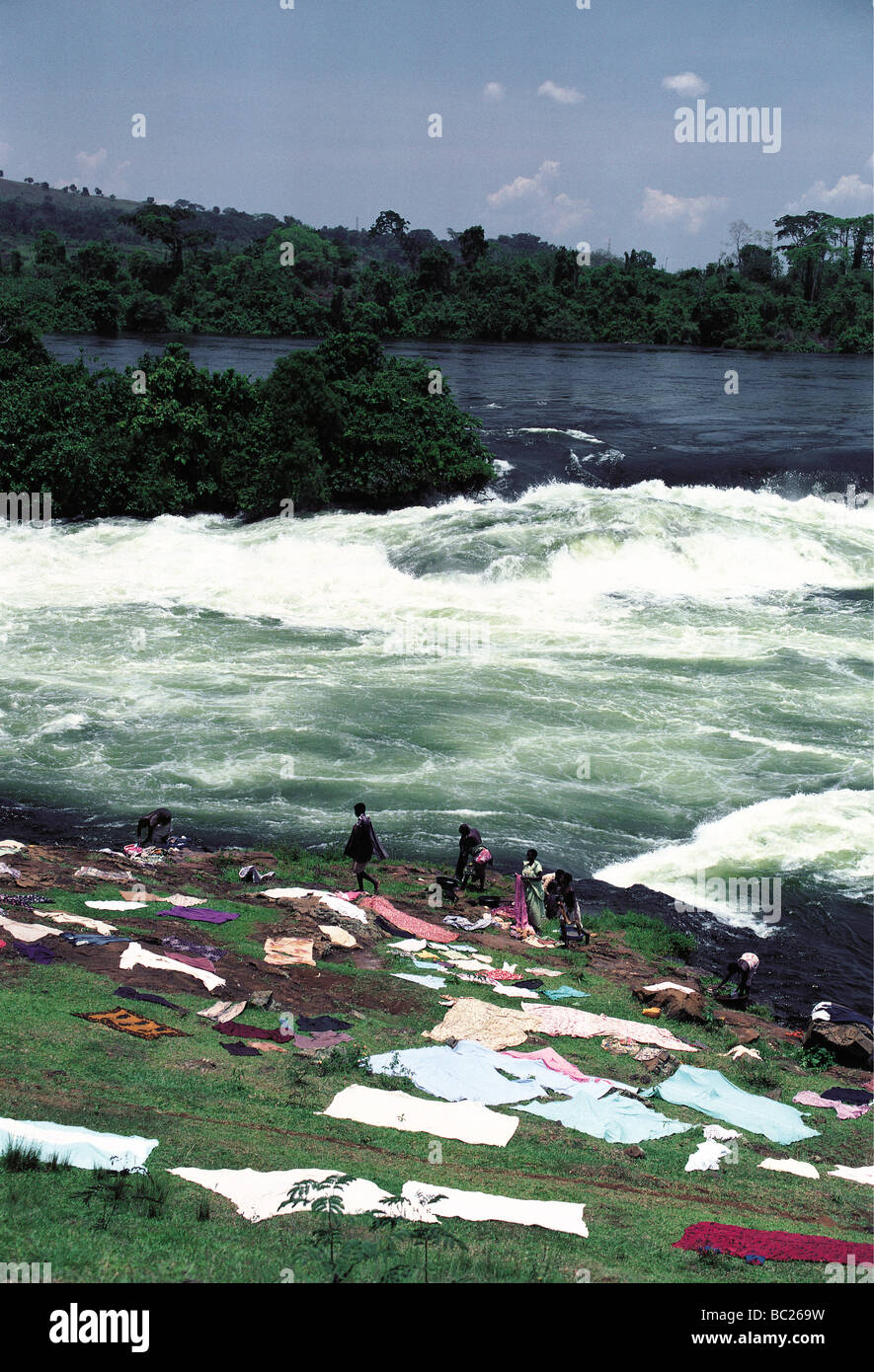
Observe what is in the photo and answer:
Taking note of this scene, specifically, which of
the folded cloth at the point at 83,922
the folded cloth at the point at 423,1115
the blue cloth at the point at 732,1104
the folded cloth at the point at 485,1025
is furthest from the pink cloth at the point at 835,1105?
the folded cloth at the point at 83,922

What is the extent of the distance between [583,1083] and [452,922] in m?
5.02

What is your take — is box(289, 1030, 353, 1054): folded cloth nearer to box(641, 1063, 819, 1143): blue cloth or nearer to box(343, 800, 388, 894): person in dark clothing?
box(641, 1063, 819, 1143): blue cloth

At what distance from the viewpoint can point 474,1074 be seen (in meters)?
10.2

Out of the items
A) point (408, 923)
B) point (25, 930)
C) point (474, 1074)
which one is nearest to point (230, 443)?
point (408, 923)

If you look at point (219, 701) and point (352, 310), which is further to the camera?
point (352, 310)

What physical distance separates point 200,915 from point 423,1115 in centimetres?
569

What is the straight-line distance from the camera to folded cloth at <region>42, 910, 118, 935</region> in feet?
41.8

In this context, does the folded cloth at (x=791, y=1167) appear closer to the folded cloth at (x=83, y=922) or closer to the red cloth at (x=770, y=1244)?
the red cloth at (x=770, y=1244)

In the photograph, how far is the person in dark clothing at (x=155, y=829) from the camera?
55.3ft

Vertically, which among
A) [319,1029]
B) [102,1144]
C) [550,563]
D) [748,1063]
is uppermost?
[550,563]
